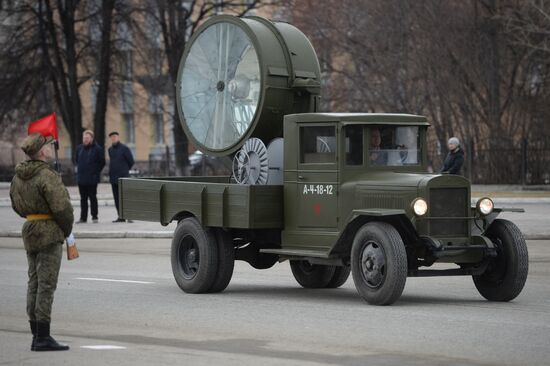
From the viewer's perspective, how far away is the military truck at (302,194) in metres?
13.8

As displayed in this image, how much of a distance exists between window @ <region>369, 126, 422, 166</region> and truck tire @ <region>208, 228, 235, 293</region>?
6.28ft

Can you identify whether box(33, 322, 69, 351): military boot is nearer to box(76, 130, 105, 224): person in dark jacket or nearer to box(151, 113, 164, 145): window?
box(76, 130, 105, 224): person in dark jacket

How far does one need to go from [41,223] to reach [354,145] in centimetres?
472

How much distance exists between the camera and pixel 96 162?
2762 cm

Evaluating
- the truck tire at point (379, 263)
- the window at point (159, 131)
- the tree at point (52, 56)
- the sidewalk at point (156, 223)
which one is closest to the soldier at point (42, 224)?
the truck tire at point (379, 263)

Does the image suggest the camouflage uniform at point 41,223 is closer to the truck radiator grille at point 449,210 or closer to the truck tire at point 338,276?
the truck radiator grille at point 449,210

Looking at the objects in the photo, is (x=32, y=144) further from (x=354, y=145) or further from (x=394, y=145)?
(x=394, y=145)

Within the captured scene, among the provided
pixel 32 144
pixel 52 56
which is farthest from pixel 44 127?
pixel 52 56

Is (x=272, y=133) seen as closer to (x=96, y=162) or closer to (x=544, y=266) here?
(x=544, y=266)

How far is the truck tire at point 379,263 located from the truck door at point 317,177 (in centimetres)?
83

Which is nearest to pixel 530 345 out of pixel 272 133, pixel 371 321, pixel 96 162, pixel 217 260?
pixel 371 321

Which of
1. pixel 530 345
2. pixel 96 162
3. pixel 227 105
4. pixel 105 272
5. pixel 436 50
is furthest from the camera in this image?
pixel 436 50

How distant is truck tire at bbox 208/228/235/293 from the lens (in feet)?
49.9

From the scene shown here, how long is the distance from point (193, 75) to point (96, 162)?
411 inches
